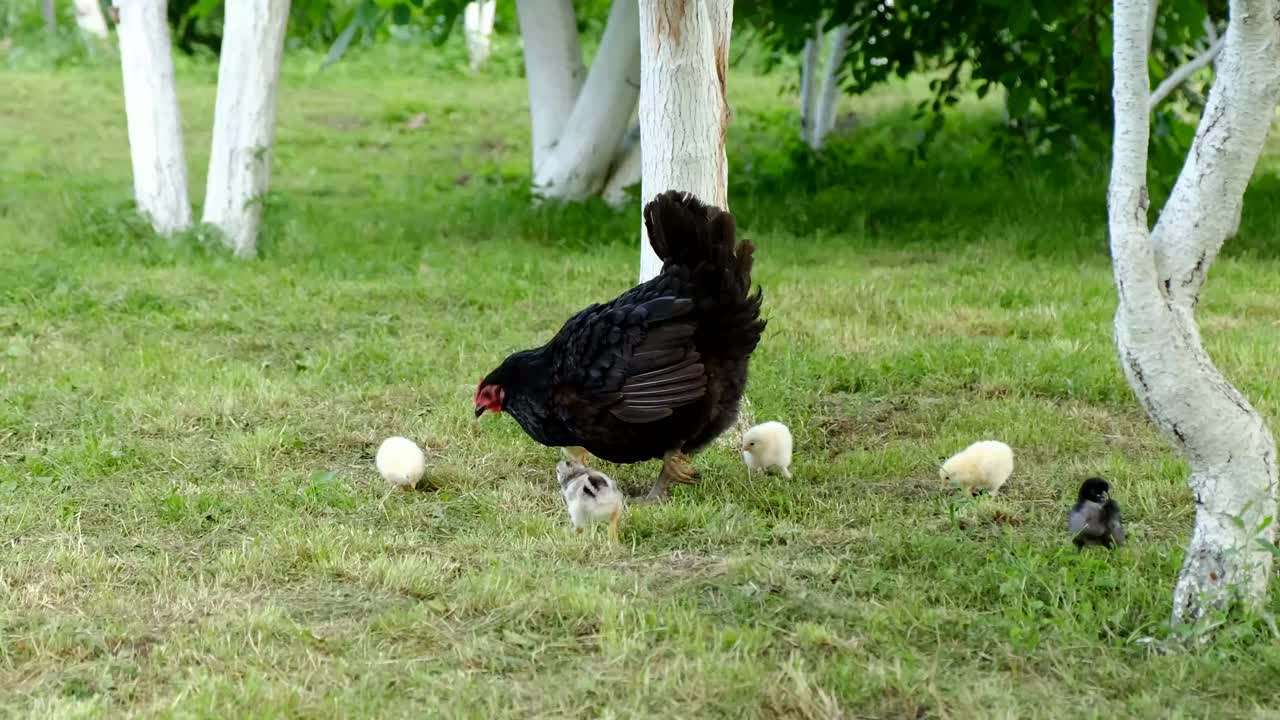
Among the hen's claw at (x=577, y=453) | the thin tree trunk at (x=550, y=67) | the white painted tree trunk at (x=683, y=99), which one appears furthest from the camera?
the thin tree trunk at (x=550, y=67)

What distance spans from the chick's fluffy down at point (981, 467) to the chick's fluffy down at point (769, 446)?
678 mm

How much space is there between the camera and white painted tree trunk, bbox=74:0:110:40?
2314 centimetres

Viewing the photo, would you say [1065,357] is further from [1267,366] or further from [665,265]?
[665,265]

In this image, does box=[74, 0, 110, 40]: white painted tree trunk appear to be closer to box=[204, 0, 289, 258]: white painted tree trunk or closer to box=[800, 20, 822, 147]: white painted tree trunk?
box=[800, 20, 822, 147]: white painted tree trunk

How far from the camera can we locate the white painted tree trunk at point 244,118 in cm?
1037

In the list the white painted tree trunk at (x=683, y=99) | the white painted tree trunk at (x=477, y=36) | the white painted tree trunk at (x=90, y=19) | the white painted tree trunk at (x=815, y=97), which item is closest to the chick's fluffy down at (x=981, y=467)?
the white painted tree trunk at (x=683, y=99)

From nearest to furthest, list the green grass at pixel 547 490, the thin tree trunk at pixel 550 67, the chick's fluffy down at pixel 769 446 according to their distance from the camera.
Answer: the green grass at pixel 547 490 → the chick's fluffy down at pixel 769 446 → the thin tree trunk at pixel 550 67

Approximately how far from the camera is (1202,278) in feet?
13.4

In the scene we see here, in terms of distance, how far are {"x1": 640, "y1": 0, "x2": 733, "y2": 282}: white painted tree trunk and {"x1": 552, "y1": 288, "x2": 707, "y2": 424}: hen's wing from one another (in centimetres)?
103

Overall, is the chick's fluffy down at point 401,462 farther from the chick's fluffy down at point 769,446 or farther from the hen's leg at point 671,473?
the chick's fluffy down at point 769,446

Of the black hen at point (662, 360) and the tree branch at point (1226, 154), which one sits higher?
the tree branch at point (1226, 154)

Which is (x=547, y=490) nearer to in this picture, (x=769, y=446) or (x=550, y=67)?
(x=769, y=446)

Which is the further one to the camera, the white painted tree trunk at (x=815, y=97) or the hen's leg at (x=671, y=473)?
the white painted tree trunk at (x=815, y=97)

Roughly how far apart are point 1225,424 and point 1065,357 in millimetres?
3582
